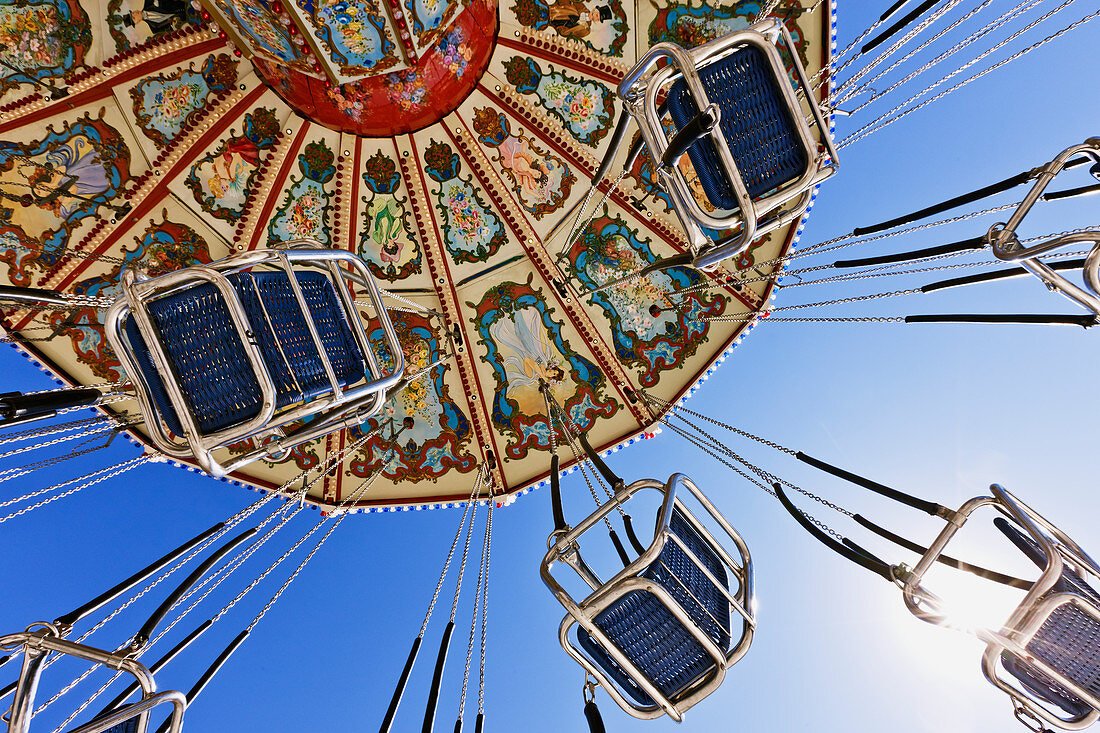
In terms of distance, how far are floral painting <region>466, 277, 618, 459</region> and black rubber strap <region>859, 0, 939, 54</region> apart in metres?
4.05

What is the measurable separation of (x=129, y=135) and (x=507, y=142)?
382 cm

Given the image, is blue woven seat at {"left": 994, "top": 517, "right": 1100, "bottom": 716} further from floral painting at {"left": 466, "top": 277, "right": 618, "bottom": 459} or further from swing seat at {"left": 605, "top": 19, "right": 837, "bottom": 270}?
floral painting at {"left": 466, "top": 277, "right": 618, "bottom": 459}

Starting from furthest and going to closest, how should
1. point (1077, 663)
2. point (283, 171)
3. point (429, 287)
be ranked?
point (429, 287), point (283, 171), point (1077, 663)

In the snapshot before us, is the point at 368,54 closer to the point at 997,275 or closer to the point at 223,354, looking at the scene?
the point at 223,354

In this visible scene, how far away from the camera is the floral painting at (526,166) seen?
6.89 meters

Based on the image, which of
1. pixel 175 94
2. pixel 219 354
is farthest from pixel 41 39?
pixel 219 354

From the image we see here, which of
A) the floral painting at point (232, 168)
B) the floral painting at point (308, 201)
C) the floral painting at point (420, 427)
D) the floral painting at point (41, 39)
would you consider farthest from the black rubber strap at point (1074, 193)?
the floral painting at point (41, 39)

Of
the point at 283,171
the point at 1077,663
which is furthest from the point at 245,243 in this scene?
the point at 1077,663

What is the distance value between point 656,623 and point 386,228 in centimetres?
560

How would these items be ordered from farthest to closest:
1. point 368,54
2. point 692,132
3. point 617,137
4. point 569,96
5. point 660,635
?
1. point 569,96
2. point 368,54
3. point 617,137
4. point 660,635
5. point 692,132

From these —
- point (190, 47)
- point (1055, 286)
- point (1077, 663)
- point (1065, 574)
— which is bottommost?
point (1077, 663)

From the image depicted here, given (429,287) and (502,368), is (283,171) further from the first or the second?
(502,368)

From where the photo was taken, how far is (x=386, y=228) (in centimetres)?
727

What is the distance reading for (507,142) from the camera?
274 inches
